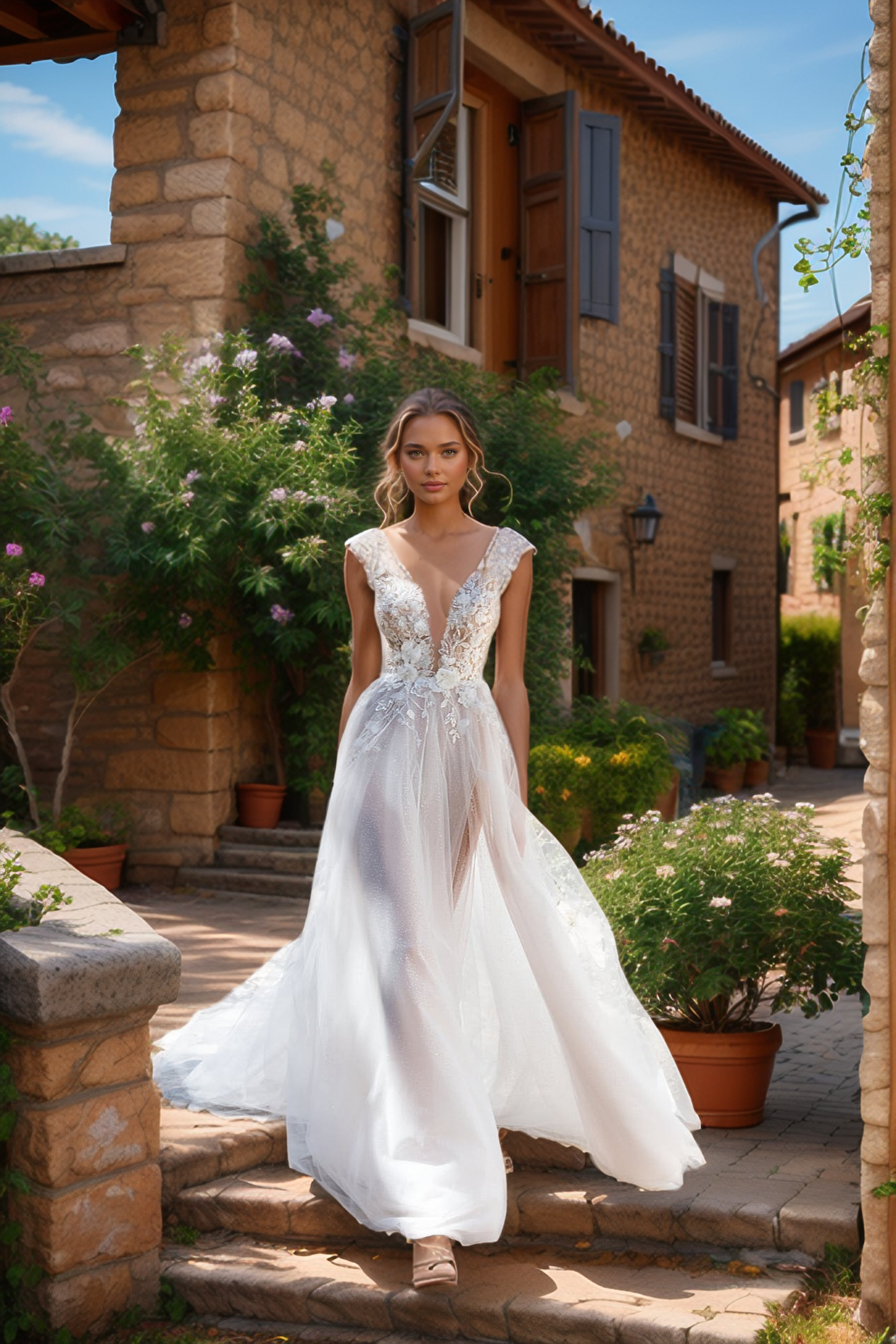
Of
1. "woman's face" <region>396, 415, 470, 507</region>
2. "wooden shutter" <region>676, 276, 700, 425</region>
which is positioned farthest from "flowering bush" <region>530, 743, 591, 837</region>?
"wooden shutter" <region>676, 276, 700, 425</region>

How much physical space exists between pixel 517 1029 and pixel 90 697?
447cm

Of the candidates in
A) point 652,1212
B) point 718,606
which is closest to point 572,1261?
point 652,1212

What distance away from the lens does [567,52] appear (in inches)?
425

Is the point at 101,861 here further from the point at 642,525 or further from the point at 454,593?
the point at 642,525

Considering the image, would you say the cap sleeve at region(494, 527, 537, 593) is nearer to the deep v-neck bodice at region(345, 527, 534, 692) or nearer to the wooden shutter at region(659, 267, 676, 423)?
the deep v-neck bodice at region(345, 527, 534, 692)

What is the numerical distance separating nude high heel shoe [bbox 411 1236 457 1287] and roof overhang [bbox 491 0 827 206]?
28.6 ft

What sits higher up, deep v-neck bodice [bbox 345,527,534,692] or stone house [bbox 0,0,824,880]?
stone house [bbox 0,0,824,880]

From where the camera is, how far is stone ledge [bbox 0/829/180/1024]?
2.96 metres

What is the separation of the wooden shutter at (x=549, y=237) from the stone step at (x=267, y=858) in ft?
15.3

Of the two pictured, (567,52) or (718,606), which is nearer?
(567,52)

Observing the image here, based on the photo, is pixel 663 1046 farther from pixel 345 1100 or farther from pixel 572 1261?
pixel 345 1100

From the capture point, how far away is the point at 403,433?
347cm

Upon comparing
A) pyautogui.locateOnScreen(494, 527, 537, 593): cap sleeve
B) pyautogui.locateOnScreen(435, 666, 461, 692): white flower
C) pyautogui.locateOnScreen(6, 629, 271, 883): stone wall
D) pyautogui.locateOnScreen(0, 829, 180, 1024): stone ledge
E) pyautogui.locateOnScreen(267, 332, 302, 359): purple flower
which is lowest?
pyautogui.locateOnScreen(0, 829, 180, 1024): stone ledge

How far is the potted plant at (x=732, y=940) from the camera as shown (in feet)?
12.4
